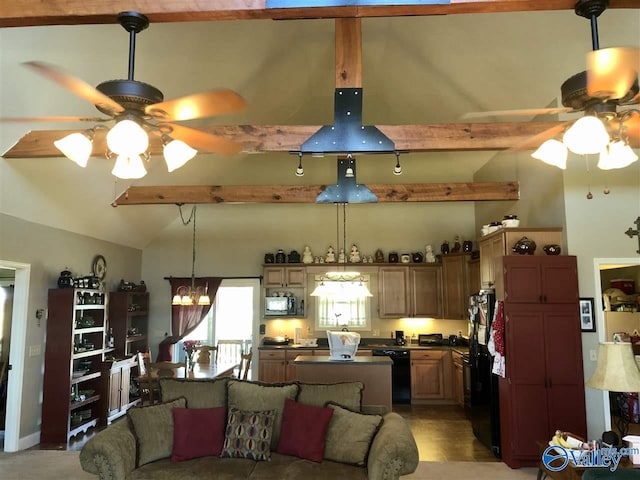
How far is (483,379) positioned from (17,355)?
521 centimetres

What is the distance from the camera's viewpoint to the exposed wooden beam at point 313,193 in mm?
5910

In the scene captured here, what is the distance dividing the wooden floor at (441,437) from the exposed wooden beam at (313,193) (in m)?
2.85

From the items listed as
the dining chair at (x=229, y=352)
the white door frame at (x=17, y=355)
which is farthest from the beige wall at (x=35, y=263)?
the dining chair at (x=229, y=352)

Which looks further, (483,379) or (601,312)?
(483,379)

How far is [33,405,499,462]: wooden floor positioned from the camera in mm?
5141

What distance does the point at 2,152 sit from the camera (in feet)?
14.9

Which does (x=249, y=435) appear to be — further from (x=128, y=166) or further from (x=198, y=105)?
(x=198, y=105)

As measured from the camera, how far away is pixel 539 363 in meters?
4.76

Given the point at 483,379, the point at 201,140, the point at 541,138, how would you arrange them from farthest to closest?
the point at 483,379, the point at 541,138, the point at 201,140

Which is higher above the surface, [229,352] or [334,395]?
[334,395]

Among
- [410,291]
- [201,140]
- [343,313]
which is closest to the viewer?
[201,140]

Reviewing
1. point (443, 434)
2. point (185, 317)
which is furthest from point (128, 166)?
point (185, 317)

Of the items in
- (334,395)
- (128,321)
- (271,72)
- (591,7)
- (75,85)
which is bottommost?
(334,395)

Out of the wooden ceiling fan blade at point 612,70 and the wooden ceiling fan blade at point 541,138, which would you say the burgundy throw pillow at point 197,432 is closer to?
the wooden ceiling fan blade at point 541,138
